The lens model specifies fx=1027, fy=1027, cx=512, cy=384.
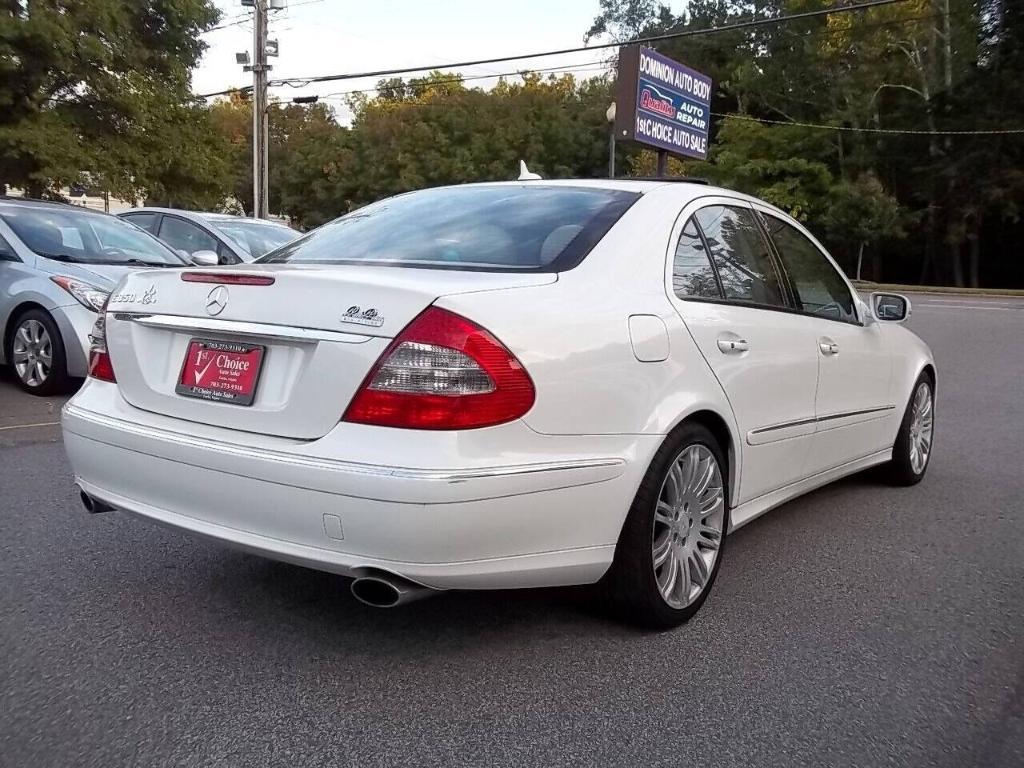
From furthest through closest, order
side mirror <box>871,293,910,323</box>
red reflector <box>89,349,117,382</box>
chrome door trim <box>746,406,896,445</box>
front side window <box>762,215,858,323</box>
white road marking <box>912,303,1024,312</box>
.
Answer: white road marking <box>912,303,1024,312</box> → side mirror <box>871,293,910,323</box> → front side window <box>762,215,858,323</box> → chrome door trim <box>746,406,896,445</box> → red reflector <box>89,349,117,382</box>

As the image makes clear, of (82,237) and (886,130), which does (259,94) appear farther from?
(886,130)

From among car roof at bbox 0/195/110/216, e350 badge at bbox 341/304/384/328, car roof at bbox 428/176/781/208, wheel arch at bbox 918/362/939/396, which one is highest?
car roof at bbox 0/195/110/216

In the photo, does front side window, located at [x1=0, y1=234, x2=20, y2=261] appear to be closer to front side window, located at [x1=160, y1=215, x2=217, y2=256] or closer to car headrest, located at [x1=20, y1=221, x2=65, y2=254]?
car headrest, located at [x1=20, y1=221, x2=65, y2=254]

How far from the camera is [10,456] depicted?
578 centimetres

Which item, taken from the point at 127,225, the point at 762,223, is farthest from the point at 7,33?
the point at 762,223

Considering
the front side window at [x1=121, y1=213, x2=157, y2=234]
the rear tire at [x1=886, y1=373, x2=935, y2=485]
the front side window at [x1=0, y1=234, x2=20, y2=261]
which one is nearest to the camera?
the rear tire at [x1=886, y1=373, x2=935, y2=485]

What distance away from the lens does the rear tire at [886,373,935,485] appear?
5.74 metres

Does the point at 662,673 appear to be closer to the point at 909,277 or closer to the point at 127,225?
the point at 127,225

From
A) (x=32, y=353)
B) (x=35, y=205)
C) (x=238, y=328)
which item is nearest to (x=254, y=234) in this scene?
(x=35, y=205)

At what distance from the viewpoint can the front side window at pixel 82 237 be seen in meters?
8.31

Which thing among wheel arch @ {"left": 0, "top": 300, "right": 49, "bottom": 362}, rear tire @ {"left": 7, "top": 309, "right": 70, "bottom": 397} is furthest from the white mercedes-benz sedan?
wheel arch @ {"left": 0, "top": 300, "right": 49, "bottom": 362}

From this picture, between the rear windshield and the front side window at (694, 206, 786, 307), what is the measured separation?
0.43 m

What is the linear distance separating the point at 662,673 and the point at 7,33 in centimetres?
2428

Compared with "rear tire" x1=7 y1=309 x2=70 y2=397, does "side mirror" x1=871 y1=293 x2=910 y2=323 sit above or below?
above
